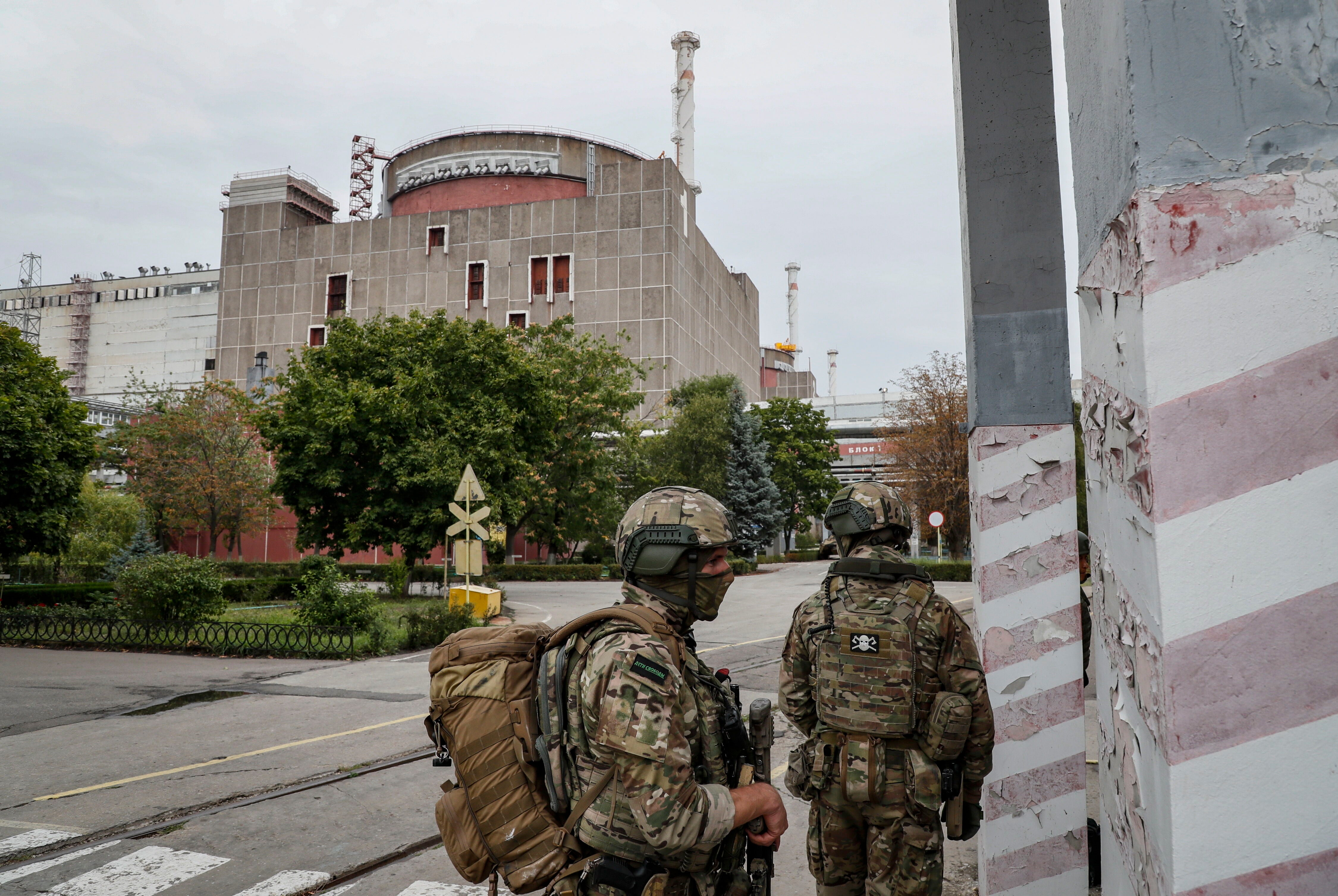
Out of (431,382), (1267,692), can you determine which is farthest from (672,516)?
(431,382)

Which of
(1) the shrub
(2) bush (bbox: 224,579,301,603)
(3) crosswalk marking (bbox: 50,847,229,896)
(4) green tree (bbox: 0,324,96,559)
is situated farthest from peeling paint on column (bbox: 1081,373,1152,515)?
(2) bush (bbox: 224,579,301,603)

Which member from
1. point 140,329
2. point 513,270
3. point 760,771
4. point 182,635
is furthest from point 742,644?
point 140,329

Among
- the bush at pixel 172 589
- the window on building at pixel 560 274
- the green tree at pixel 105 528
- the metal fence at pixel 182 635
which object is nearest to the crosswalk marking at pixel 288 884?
the metal fence at pixel 182 635

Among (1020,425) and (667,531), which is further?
(1020,425)

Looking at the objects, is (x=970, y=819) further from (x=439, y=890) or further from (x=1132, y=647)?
(x=439, y=890)

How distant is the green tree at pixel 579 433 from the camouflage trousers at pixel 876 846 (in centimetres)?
2609

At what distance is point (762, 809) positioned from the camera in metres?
2.43

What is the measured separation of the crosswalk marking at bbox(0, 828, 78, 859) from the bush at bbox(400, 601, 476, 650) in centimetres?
956

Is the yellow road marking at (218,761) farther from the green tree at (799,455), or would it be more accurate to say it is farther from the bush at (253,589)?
the green tree at (799,455)

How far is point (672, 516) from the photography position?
2.61m

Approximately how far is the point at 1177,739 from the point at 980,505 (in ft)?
9.14

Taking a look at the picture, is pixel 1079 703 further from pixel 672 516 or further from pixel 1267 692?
pixel 1267 692

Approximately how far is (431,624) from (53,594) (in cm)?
1405

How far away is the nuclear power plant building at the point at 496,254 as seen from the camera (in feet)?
164
